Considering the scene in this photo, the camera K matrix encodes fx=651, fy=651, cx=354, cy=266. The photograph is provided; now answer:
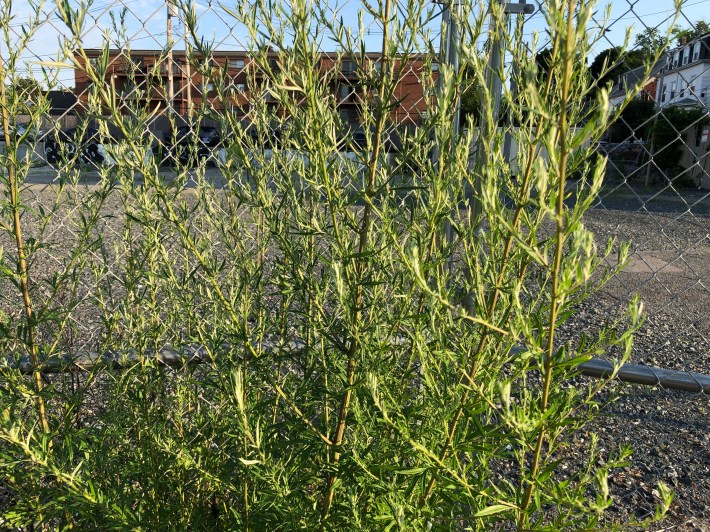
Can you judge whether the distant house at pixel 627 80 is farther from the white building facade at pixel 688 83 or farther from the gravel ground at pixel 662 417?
the gravel ground at pixel 662 417

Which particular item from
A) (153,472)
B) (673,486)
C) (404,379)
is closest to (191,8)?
(404,379)

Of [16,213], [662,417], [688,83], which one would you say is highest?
[688,83]

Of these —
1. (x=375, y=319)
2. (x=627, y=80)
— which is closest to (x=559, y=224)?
(x=375, y=319)

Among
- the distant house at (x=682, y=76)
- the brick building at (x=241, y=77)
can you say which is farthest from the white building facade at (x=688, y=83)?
the brick building at (x=241, y=77)

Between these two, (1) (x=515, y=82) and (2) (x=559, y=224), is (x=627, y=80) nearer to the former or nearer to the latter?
(1) (x=515, y=82)

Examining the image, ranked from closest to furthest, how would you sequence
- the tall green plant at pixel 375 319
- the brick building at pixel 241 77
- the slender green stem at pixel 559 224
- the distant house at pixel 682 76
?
the slender green stem at pixel 559 224 → the tall green plant at pixel 375 319 → the brick building at pixel 241 77 → the distant house at pixel 682 76

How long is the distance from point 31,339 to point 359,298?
94cm

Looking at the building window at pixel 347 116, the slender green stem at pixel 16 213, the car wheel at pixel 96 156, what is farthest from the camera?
the car wheel at pixel 96 156

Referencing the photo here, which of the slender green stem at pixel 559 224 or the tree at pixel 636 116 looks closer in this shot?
the slender green stem at pixel 559 224

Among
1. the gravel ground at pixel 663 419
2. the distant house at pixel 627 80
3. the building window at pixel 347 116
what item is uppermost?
the distant house at pixel 627 80

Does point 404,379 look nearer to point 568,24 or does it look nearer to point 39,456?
point 39,456

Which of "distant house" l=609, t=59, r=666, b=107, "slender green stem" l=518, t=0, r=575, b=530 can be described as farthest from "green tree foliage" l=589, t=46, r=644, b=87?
"slender green stem" l=518, t=0, r=575, b=530

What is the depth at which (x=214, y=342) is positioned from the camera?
156 centimetres

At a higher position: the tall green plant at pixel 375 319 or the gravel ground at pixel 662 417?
the tall green plant at pixel 375 319
